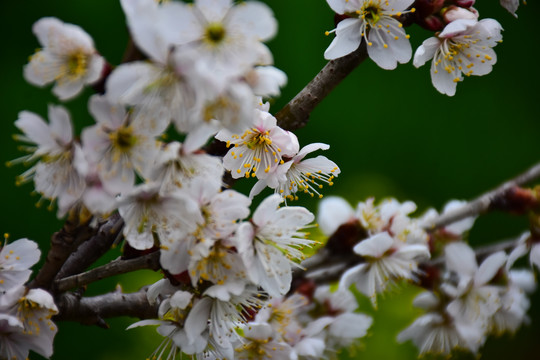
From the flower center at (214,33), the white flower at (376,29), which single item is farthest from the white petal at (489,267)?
the flower center at (214,33)

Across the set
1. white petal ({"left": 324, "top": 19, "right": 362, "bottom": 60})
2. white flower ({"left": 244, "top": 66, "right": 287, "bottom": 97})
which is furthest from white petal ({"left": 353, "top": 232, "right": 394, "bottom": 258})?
white flower ({"left": 244, "top": 66, "right": 287, "bottom": 97})

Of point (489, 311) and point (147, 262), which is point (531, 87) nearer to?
point (489, 311)

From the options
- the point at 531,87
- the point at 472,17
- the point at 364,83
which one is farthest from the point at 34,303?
the point at 531,87

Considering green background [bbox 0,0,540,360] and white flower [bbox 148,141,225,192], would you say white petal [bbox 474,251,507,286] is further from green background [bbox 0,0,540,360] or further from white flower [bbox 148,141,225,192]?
green background [bbox 0,0,540,360]

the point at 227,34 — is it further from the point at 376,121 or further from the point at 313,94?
the point at 376,121

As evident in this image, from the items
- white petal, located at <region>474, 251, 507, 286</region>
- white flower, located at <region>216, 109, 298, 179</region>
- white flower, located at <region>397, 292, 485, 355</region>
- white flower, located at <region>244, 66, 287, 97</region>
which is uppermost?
white flower, located at <region>244, 66, 287, 97</region>

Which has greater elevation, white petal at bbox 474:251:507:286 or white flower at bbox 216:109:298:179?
white flower at bbox 216:109:298:179

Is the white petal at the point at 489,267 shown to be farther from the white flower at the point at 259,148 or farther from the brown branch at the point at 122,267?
the brown branch at the point at 122,267
